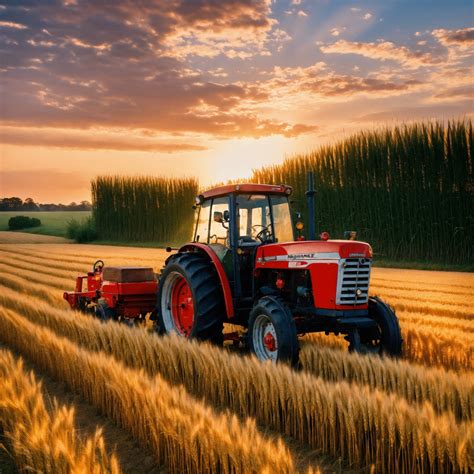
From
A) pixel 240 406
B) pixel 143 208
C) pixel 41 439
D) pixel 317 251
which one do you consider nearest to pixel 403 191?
pixel 317 251

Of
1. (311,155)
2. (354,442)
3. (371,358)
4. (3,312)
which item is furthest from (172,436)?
(311,155)

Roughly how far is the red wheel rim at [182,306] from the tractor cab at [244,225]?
0.80m

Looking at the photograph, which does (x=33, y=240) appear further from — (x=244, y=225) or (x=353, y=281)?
(x=353, y=281)

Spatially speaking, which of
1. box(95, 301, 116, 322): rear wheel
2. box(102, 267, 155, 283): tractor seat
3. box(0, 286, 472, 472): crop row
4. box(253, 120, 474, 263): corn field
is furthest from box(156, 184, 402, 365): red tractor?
box(253, 120, 474, 263): corn field

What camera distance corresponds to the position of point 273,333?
6012 mm

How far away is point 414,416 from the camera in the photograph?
12.9 ft

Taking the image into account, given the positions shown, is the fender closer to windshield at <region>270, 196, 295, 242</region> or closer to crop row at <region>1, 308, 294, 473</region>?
windshield at <region>270, 196, 295, 242</region>

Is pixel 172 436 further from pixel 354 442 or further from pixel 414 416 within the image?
pixel 414 416

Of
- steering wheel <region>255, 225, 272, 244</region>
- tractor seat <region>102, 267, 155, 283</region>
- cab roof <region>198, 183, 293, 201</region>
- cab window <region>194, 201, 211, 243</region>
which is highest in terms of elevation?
cab roof <region>198, 183, 293, 201</region>

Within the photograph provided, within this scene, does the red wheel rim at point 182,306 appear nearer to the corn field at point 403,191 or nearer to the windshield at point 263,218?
the windshield at point 263,218

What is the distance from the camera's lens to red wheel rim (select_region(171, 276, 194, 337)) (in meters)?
7.71

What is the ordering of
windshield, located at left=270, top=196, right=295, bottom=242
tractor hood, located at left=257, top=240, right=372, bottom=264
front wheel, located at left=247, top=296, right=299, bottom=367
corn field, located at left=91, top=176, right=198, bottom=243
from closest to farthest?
1. front wheel, located at left=247, top=296, right=299, bottom=367
2. tractor hood, located at left=257, top=240, right=372, bottom=264
3. windshield, located at left=270, top=196, right=295, bottom=242
4. corn field, located at left=91, top=176, right=198, bottom=243

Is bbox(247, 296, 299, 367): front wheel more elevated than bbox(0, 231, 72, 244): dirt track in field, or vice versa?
bbox(0, 231, 72, 244): dirt track in field

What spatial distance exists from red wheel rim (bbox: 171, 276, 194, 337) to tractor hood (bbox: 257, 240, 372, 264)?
5.73 feet
